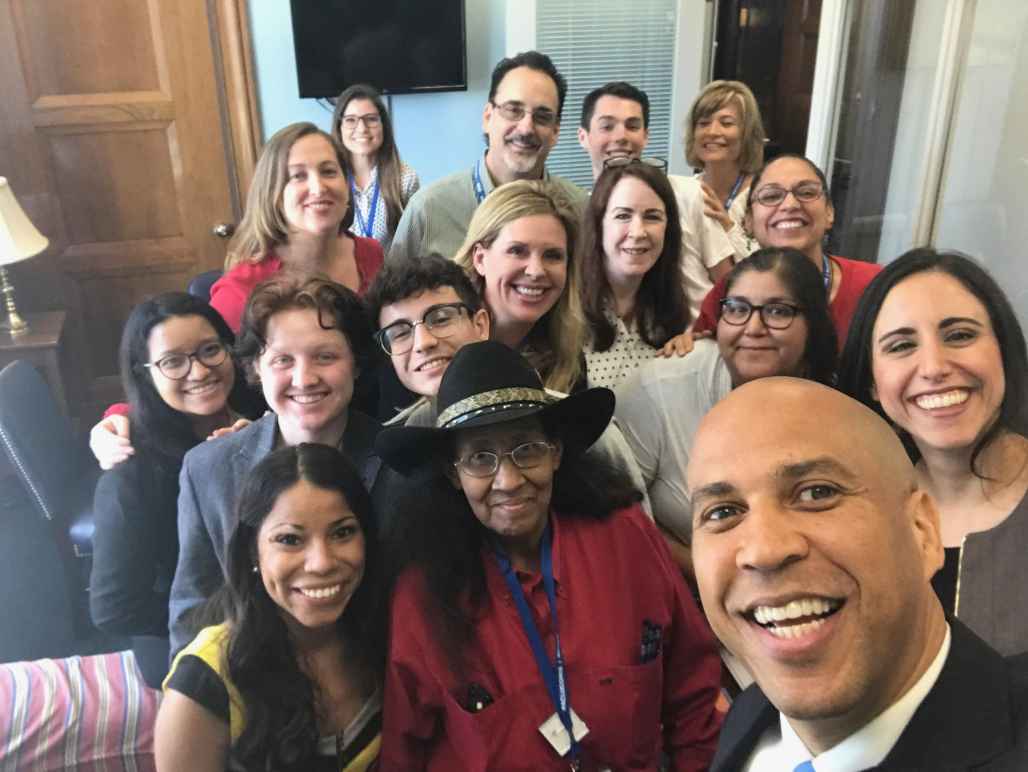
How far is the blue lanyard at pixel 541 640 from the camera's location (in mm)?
1418

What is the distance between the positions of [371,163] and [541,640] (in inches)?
105

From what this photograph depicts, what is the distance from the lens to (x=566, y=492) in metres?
1.59

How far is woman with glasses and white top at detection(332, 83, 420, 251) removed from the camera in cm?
351

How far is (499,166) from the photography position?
289 centimetres

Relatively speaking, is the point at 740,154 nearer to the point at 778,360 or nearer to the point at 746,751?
the point at 778,360

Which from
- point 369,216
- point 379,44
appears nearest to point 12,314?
point 369,216

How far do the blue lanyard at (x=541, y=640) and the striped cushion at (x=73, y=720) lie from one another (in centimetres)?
97

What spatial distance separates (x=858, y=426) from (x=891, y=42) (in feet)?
11.4

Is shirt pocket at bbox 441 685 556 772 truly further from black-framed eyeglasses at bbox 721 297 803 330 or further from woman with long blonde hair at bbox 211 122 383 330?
woman with long blonde hair at bbox 211 122 383 330

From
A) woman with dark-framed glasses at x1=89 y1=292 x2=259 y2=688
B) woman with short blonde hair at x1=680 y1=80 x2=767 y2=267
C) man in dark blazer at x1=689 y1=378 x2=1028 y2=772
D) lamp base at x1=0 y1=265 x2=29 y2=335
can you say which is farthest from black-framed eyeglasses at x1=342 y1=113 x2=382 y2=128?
man in dark blazer at x1=689 y1=378 x2=1028 y2=772

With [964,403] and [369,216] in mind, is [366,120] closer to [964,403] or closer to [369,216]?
[369,216]

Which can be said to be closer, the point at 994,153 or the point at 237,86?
the point at 994,153

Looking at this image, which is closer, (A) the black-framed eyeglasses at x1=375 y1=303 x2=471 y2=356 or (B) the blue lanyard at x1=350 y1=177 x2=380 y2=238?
(A) the black-framed eyeglasses at x1=375 y1=303 x2=471 y2=356

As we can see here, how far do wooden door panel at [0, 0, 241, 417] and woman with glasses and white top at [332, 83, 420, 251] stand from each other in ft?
2.92
